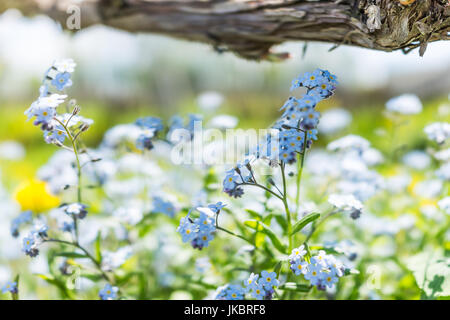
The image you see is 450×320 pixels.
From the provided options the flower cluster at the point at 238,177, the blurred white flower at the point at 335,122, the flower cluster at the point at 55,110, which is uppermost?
the flower cluster at the point at 55,110

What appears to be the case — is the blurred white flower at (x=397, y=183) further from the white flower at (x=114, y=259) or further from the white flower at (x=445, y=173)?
the white flower at (x=114, y=259)

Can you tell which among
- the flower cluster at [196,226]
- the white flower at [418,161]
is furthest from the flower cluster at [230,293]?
the white flower at [418,161]

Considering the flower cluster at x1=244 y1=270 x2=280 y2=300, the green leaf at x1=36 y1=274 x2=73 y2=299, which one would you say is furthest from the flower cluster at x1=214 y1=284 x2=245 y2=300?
the green leaf at x1=36 y1=274 x2=73 y2=299

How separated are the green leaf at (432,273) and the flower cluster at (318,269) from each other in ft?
1.40

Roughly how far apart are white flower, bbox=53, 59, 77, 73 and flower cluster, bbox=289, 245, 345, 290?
2.93ft

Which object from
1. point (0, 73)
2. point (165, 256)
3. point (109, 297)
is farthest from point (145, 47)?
point (109, 297)

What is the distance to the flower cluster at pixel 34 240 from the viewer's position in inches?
55.2

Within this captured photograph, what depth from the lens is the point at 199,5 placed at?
1888 mm

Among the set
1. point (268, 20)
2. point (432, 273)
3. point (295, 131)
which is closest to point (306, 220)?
point (295, 131)

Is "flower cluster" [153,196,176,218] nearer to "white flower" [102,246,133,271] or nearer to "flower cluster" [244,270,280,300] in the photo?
"white flower" [102,246,133,271]

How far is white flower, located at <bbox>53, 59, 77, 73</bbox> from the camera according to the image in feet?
4.56

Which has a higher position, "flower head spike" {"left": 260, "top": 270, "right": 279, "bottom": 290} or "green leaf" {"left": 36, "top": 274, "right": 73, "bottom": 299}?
"flower head spike" {"left": 260, "top": 270, "right": 279, "bottom": 290}

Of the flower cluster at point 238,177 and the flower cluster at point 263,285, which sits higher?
the flower cluster at point 238,177
